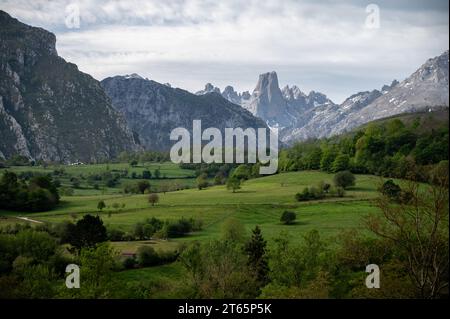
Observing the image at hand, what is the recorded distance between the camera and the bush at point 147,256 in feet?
172

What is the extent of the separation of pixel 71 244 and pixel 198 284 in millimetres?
27044

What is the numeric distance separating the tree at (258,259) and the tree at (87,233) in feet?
64.8

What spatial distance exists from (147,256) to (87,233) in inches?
371

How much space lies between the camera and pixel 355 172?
103m

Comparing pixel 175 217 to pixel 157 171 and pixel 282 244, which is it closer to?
pixel 282 244

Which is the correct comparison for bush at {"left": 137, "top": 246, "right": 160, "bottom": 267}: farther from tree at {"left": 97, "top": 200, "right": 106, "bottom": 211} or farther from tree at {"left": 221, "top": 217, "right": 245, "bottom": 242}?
tree at {"left": 97, "top": 200, "right": 106, "bottom": 211}

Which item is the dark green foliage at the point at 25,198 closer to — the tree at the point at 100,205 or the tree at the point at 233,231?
the tree at the point at 100,205

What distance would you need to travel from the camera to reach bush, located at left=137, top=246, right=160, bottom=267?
52.6 m

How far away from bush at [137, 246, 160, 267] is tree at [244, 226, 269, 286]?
11493mm

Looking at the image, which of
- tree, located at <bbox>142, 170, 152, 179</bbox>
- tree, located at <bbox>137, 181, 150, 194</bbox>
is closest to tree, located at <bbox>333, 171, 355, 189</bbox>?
tree, located at <bbox>137, 181, 150, 194</bbox>

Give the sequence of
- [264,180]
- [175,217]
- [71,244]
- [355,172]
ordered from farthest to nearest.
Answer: [264,180] → [355,172] → [175,217] → [71,244]

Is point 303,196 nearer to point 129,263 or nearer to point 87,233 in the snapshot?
point 87,233

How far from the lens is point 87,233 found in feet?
190
